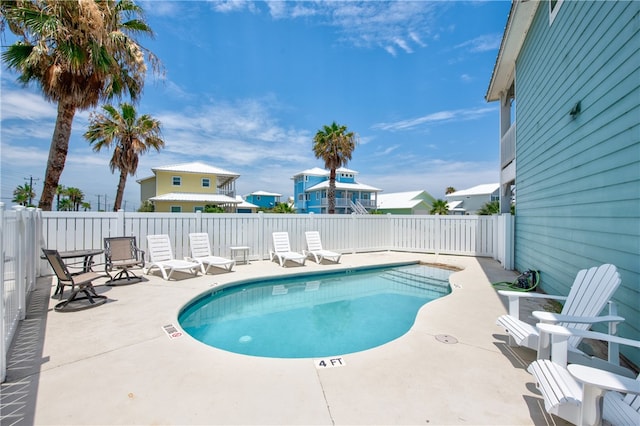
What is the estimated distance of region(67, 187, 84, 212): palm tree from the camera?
44562 millimetres

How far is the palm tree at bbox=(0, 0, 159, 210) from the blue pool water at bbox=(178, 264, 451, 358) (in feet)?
23.2

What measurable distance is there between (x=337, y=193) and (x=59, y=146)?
81.8ft

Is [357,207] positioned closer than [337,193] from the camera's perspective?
Yes

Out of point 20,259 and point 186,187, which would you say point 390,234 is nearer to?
point 20,259

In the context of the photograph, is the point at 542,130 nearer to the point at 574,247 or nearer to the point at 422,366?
the point at 574,247

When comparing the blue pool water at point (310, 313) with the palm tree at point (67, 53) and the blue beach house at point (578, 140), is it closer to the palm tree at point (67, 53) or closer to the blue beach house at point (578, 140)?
the blue beach house at point (578, 140)

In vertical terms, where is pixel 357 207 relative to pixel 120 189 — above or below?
below

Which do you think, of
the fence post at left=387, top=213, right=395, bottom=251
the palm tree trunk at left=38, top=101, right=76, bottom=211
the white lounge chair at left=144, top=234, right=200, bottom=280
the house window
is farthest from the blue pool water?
the palm tree trunk at left=38, top=101, right=76, bottom=211

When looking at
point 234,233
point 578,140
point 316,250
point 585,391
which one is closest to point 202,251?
point 234,233

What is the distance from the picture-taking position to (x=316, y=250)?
10352 millimetres

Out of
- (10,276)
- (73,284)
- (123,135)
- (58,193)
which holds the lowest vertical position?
(73,284)

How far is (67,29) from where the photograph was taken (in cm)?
762

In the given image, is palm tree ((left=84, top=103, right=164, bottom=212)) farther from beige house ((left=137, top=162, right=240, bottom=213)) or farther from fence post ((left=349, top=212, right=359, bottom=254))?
fence post ((left=349, top=212, right=359, bottom=254))

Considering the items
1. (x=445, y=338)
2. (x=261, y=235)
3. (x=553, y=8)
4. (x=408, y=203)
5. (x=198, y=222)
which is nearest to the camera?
(x=445, y=338)
